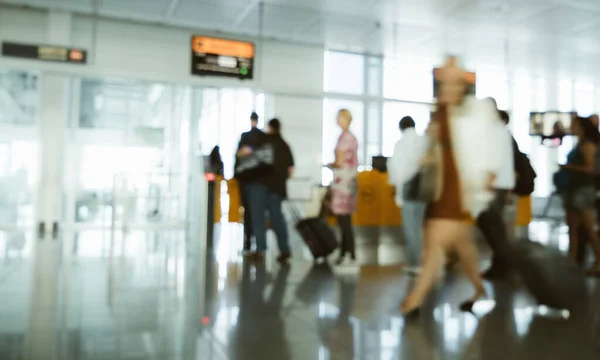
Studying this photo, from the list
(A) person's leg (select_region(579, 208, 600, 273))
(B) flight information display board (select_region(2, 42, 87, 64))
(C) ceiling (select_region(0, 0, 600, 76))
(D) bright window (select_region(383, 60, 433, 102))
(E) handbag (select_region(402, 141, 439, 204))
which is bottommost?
(A) person's leg (select_region(579, 208, 600, 273))

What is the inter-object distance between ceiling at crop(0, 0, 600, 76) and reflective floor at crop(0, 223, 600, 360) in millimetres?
5357

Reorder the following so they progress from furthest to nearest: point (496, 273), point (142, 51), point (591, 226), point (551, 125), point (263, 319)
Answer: point (551, 125) → point (142, 51) → point (591, 226) → point (496, 273) → point (263, 319)

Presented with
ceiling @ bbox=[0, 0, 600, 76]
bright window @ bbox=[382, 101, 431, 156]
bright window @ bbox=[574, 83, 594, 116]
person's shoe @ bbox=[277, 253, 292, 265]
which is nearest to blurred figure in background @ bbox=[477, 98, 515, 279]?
person's shoe @ bbox=[277, 253, 292, 265]

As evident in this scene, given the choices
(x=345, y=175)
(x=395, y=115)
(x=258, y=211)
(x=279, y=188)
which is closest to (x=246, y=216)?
(x=258, y=211)

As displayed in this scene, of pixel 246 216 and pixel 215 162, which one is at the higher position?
pixel 215 162

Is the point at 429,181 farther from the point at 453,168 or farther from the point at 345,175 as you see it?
the point at 345,175

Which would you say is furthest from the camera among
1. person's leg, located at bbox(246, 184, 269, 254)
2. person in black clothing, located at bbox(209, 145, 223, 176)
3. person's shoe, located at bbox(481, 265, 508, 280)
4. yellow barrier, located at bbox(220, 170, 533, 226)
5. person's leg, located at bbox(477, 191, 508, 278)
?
yellow barrier, located at bbox(220, 170, 533, 226)

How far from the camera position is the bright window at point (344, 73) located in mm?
11031

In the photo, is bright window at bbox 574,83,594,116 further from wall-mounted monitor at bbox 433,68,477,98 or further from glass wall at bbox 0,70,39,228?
glass wall at bbox 0,70,39,228

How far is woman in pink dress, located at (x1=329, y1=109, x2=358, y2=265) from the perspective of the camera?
4609 millimetres

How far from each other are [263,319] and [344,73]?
9.20m

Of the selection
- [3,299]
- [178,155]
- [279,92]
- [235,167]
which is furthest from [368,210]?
[3,299]

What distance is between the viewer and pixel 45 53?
753 cm

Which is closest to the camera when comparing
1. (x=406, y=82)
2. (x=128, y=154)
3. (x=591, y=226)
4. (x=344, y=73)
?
(x=591, y=226)
